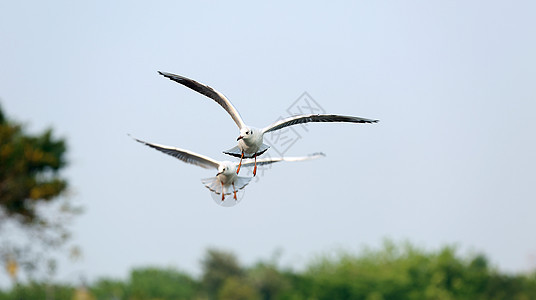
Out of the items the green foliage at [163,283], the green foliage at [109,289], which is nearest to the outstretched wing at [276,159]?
the green foliage at [109,289]

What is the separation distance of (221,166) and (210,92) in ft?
2.31

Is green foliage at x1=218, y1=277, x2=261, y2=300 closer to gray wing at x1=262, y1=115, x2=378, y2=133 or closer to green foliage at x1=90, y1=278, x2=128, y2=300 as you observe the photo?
green foliage at x1=90, y1=278, x2=128, y2=300

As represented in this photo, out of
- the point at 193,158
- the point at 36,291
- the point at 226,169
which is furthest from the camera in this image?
the point at 36,291

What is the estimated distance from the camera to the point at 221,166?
24.0 ft

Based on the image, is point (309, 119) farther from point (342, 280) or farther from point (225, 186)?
point (342, 280)

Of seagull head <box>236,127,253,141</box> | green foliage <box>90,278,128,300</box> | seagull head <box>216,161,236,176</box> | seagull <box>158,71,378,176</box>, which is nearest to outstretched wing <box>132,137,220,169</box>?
seagull head <box>216,161,236,176</box>

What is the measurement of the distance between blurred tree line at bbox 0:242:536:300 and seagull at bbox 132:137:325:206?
Answer: 217 ft

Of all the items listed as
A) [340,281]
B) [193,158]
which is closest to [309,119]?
[193,158]

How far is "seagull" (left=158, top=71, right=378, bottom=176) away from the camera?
681 cm

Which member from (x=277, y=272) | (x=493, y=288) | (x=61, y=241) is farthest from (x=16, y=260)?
(x=493, y=288)

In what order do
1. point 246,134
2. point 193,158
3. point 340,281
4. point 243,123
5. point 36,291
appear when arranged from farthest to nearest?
point 340,281, point 36,291, point 193,158, point 243,123, point 246,134

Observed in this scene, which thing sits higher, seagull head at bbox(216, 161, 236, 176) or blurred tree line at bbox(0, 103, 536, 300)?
blurred tree line at bbox(0, 103, 536, 300)

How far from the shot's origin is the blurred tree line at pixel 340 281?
78938 mm

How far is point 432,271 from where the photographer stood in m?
82.9
